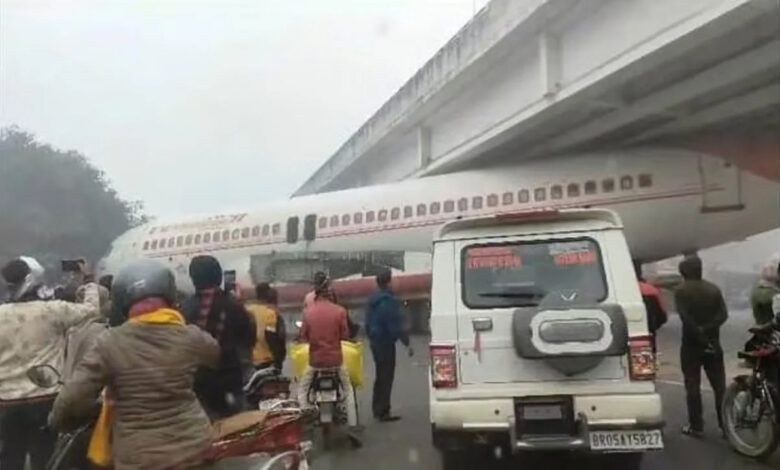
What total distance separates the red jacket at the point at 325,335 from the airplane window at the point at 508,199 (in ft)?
46.5

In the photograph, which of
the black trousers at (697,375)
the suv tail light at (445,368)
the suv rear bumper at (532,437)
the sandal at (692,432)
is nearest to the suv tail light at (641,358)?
the suv rear bumper at (532,437)

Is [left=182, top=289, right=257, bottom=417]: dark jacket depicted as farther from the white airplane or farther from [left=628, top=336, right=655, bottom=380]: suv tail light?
the white airplane

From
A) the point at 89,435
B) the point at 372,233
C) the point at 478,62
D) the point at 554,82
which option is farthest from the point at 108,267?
the point at 89,435

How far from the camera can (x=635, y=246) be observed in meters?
21.8

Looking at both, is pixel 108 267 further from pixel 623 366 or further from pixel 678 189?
pixel 623 366

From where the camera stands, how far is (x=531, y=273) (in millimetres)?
6934

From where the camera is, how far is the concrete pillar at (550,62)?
701 inches

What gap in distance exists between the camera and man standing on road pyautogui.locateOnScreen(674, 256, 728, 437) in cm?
837

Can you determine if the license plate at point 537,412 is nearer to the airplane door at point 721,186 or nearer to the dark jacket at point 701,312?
the dark jacket at point 701,312

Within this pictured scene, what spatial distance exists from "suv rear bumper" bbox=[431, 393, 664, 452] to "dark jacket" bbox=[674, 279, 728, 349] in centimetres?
218

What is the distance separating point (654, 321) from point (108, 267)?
22.3m

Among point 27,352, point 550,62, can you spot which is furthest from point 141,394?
point 550,62

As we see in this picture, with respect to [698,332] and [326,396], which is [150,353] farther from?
[698,332]

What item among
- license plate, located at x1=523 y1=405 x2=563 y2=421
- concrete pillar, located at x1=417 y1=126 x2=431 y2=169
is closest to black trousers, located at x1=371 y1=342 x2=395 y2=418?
license plate, located at x1=523 y1=405 x2=563 y2=421
